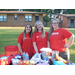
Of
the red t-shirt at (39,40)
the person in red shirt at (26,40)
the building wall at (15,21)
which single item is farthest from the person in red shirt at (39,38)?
the building wall at (15,21)

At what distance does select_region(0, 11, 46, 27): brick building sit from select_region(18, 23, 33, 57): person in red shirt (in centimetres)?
2472

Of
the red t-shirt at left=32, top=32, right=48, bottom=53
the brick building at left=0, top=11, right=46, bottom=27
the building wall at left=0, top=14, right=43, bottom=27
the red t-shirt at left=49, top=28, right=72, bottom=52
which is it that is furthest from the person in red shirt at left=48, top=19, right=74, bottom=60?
the building wall at left=0, top=14, right=43, bottom=27

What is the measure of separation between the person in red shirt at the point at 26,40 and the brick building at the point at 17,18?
2472 cm

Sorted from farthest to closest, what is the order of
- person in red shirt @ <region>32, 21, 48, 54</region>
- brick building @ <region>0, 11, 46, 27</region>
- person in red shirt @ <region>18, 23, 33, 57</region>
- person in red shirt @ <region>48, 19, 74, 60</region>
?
brick building @ <region>0, 11, 46, 27</region> → person in red shirt @ <region>18, 23, 33, 57</region> → person in red shirt @ <region>32, 21, 48, 54</region> → person in red shirt @ <region>48, 19, 74, 60</region>

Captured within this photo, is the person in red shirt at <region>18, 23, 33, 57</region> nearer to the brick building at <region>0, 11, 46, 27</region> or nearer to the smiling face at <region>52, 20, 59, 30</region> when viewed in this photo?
the smiling face at <region>52, 20, 59, 30</region>

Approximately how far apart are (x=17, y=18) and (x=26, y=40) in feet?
84.1

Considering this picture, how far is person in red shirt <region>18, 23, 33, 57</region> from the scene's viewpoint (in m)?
3.35

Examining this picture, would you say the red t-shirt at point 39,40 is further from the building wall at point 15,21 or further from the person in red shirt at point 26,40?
the building wall at point 15,21

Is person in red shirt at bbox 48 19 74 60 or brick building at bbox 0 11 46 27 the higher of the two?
brick building at bbox 0 11 46 27

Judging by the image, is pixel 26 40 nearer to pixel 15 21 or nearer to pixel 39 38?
pixel 39 38

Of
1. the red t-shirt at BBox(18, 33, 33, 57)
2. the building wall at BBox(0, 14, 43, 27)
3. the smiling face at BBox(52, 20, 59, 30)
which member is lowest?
the red t-shirt at BBox(18, 33, 33, 57)

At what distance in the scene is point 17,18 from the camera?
2825 cm

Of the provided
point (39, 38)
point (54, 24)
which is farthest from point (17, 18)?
point (54, 24)

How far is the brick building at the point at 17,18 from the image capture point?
91.1 feet
